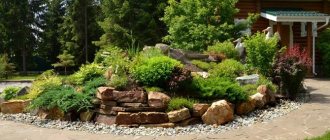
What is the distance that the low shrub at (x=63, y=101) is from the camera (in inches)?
338

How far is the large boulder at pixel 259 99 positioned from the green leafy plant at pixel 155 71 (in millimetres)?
1802

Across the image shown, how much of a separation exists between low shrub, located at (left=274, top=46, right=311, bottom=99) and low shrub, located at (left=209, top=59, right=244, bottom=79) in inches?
42.5

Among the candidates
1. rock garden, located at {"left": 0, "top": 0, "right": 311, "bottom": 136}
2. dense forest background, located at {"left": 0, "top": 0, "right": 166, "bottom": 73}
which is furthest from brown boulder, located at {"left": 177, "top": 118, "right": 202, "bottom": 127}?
dense forest background, located at {"left": 0, "top": 0, "right": 166, "bottom": 73}

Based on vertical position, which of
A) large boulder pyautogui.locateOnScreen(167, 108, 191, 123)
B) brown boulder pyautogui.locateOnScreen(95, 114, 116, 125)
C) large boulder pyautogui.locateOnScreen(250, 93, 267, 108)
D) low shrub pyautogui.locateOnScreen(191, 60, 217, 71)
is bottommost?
brown boulder pyautogui.locateOnScreen(95, 114, 116, 125)

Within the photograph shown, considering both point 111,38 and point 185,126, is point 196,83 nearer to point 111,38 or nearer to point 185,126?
point 185,126

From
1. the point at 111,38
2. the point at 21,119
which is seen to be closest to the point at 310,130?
the point at 21,119

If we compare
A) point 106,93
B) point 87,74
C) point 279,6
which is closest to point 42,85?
point 87,74

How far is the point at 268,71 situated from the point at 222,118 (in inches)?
116

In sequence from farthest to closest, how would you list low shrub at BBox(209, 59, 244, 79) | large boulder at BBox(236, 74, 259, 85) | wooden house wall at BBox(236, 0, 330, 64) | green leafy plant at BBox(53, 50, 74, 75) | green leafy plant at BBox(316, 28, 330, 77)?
green leafy plant at BBox(53, 50, 74, 75)
wooden house wall at BBox(236, 0, 330, 64)
green leafy plant at BBox(316, 28, 330, 77)
low shrub at BBox(209, 59, 244, 79)
large boulder at BBox(236, 74, 259, 85)

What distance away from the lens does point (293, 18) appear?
621 inches

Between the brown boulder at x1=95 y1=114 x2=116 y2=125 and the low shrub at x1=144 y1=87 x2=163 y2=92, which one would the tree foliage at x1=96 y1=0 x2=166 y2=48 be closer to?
the low shrub at x1=144 y1=87 x2=163 y2=92

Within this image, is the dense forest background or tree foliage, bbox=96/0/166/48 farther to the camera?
the dense forest background

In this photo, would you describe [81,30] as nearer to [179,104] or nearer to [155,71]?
[155,71]

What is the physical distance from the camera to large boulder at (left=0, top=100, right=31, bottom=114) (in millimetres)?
9609
